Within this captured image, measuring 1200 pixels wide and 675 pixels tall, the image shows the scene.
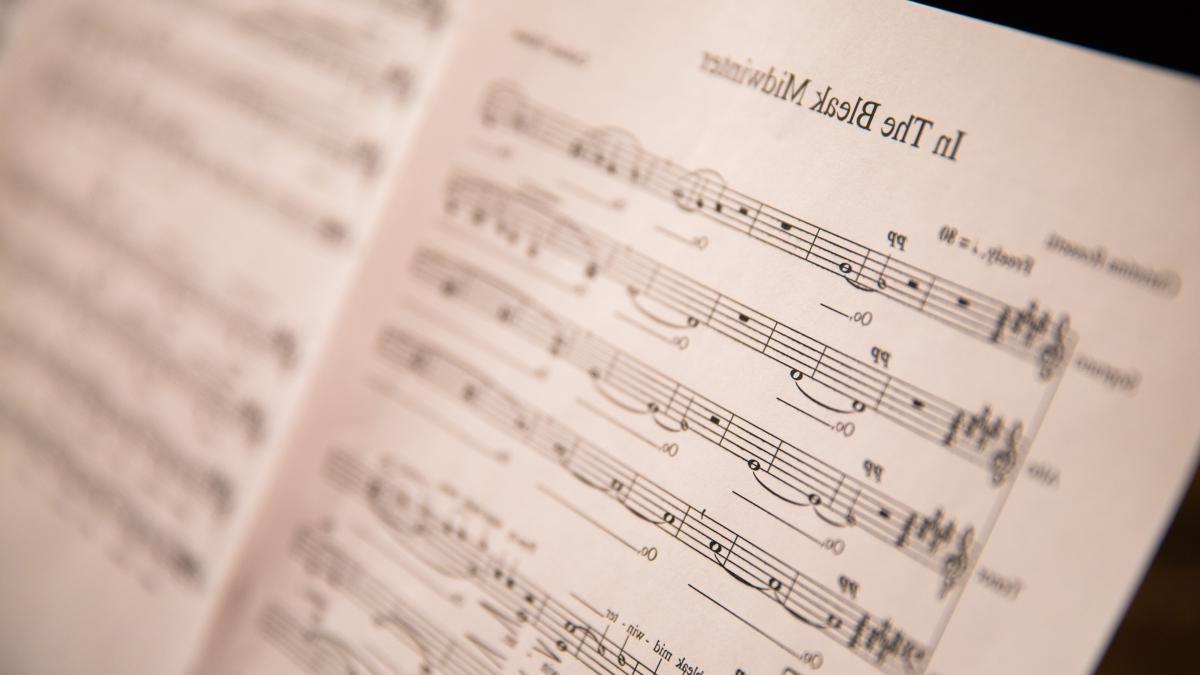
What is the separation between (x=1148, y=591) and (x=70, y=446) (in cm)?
130

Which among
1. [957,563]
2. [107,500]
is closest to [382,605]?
[107,500]

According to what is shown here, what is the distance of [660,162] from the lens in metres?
0.70

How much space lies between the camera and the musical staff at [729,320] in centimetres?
59

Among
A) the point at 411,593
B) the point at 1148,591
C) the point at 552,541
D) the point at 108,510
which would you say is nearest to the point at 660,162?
the point at 552,541

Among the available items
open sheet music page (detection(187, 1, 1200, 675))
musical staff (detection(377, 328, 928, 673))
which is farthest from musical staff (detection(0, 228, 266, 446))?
musical staff (detection(377, 328, 928, 673))

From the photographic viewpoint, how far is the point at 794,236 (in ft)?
2.11

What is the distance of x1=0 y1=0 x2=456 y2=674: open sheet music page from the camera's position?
868 millimetres

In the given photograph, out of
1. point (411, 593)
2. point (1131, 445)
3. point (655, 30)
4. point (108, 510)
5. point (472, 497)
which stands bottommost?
point (108, 510)

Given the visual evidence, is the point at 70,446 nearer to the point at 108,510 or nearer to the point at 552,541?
the point at 108,510

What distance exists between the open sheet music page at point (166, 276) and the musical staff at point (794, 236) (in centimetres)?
18

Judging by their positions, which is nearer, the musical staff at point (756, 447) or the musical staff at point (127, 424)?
the musical staff at point (756, 447)

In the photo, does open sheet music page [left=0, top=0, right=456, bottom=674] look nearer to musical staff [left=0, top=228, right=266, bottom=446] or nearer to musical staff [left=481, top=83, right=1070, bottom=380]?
musical staff [left=0, top=228, right=266, bottom=446]

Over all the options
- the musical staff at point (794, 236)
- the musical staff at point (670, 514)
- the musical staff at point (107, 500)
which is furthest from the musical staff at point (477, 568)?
the musical staff at point (794, 236)

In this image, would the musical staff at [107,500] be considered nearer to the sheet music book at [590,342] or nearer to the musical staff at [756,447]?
the sheet music book at [590,342]
